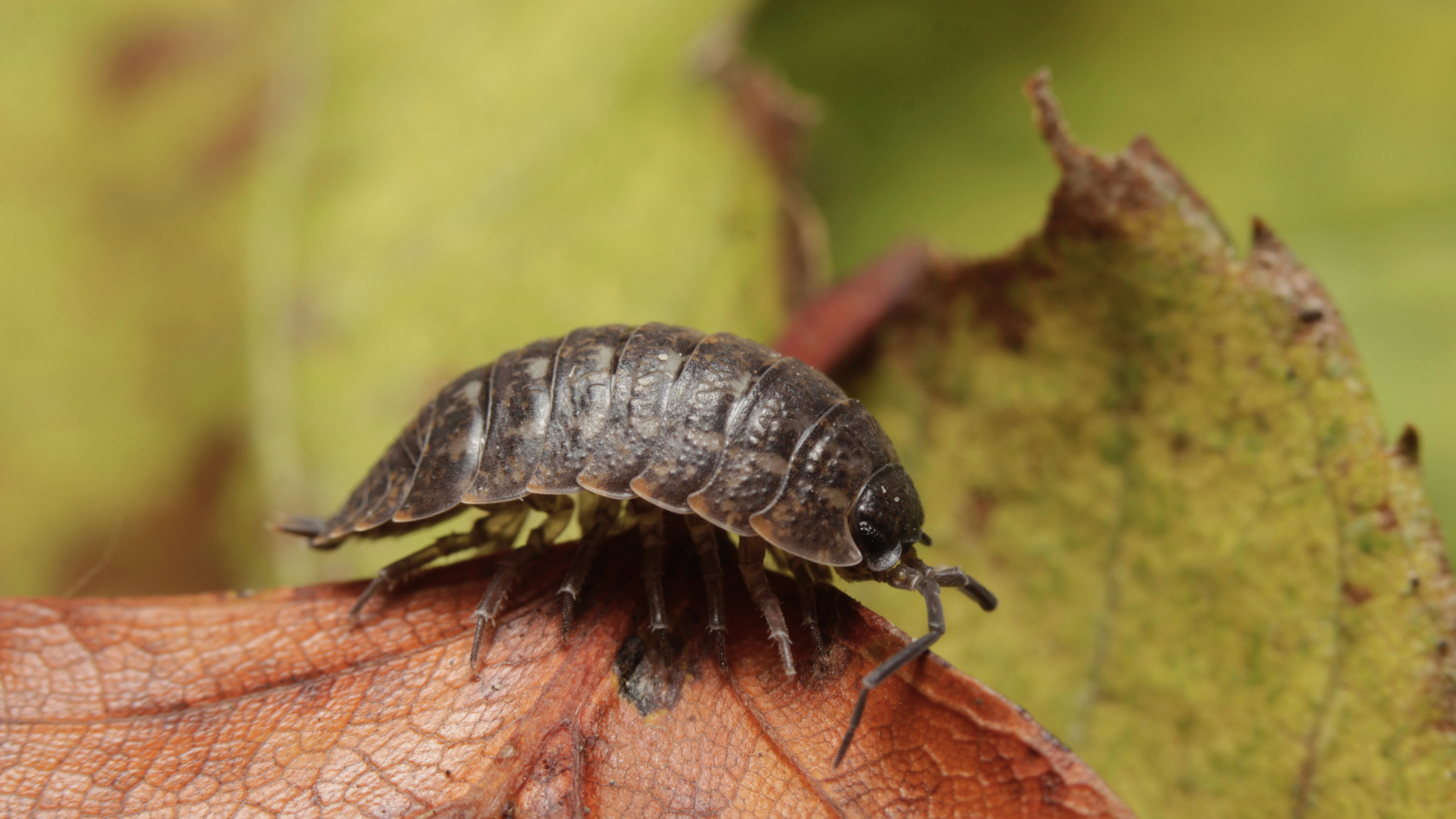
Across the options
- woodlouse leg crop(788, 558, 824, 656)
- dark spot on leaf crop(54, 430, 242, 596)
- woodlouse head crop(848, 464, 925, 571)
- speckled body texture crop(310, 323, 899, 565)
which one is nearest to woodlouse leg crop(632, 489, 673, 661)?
speckled body texture crop(310, 323, 899, 565)

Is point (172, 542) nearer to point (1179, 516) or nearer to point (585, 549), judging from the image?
point (585, 549)

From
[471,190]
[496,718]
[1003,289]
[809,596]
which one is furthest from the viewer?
[471,190]

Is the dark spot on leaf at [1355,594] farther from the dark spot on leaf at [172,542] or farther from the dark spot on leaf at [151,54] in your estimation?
the dark spot on leaf at [151,54]

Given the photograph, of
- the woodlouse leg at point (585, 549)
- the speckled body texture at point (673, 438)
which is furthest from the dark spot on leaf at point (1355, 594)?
the woodlouse leg at point (585, 549)

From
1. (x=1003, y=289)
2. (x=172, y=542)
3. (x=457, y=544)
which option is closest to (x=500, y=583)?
(x=457, y=544)

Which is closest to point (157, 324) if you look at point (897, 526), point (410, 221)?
point (410, 221)

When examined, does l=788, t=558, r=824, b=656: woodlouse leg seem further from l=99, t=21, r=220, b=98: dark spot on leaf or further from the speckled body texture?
l=99, t=21, r=220, b=98: dark spot on leaf
